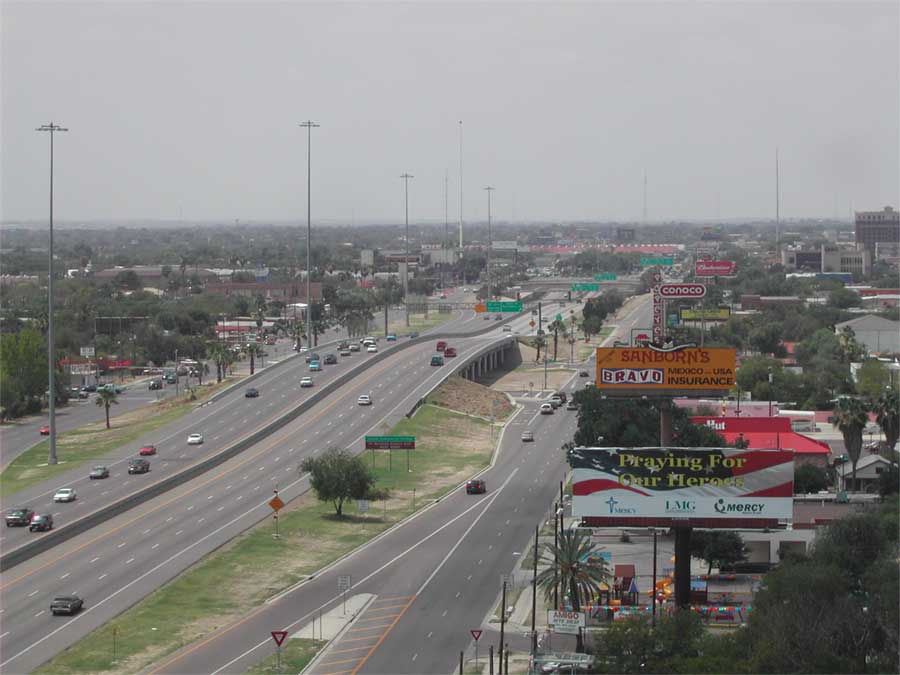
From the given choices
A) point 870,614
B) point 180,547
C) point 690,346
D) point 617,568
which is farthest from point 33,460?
point 870,614

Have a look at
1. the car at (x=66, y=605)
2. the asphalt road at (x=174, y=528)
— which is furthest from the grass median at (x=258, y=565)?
the car at (x=66, y=605)

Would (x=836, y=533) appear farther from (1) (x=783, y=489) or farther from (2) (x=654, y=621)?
(2) (x=654, y=621)

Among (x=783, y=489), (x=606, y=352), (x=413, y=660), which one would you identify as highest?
(x=606, y=352)

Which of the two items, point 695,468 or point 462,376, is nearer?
point 695,468

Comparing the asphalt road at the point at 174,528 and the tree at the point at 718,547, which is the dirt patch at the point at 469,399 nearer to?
the asphalt road at the point at 174,528

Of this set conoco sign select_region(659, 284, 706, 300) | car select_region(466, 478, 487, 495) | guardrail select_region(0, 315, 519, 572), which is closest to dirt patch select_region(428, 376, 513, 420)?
guardrail select_region(0, 315, 519, 572)

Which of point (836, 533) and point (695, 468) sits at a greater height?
point (695, 468)

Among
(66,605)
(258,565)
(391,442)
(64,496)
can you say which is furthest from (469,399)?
(66,605)
